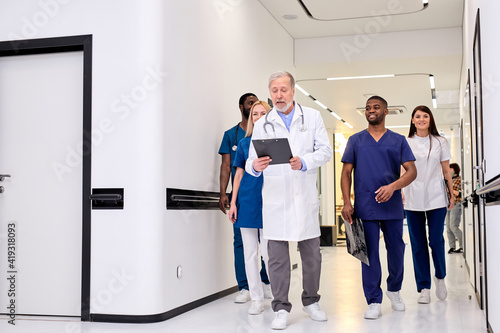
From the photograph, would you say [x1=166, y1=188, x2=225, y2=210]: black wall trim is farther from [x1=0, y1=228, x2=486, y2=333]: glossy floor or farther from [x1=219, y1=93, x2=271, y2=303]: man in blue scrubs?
[x1=0, y1=228, x2=486, y2=333]: glossy floor

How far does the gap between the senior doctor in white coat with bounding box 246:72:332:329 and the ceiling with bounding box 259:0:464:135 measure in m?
2.99

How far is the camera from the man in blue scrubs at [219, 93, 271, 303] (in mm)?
4789

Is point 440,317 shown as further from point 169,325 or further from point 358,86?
point 358,86

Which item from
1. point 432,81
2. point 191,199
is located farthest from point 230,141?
point 432,81

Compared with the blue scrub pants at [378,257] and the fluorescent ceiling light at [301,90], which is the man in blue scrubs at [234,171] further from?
the fluorescent ceiling light at [301,90]

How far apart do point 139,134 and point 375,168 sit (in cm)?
155

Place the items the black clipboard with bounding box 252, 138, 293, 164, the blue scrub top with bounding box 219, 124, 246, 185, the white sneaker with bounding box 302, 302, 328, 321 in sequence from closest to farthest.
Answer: the black clipboard with bounding box 252, 138, 293, 164 → the white sneaker with bounding box 302, 302, 328, 321 → the blue scrub top with bounding box 219, 124, 246, 185

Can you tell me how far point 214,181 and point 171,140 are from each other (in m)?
1.01

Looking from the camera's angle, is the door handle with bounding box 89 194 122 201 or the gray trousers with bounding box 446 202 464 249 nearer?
the door handle with bounding box 89 194 122 201

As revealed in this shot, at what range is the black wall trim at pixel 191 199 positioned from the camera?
406 centimetres

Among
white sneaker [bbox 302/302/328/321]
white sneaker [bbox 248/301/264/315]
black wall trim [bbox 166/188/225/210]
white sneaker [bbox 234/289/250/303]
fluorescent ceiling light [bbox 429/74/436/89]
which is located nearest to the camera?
white sneaker [bbox 302/302/328/321]

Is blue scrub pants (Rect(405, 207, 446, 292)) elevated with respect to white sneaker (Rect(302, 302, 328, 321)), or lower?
elevated

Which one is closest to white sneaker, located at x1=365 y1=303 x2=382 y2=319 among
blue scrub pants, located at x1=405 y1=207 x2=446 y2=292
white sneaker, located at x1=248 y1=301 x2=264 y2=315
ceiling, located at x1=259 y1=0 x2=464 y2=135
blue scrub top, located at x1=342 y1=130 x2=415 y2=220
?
blue scrub top, located at x1=342 y1=130 x2=415 y2=220

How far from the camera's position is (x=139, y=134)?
3.88 m
